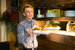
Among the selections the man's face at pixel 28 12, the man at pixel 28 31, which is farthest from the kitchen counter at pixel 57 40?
the man's face at pixel 28 12

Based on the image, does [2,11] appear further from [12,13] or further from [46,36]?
[46,36]

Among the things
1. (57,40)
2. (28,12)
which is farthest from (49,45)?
(28,12)

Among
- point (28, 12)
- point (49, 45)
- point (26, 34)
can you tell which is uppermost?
point (28, 12)

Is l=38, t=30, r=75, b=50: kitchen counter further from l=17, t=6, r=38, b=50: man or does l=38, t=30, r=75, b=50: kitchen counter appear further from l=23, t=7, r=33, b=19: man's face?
l=23, t=7, r=33, b=19: man's face

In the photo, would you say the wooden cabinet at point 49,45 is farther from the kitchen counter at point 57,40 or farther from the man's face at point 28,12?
the man's face at point 28,12

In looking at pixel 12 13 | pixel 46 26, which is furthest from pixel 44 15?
pixel 12 13

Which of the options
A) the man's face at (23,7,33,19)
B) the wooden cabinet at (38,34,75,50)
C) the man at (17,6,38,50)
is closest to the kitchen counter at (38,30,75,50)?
the wooden cabinet at (38,34,75,50)

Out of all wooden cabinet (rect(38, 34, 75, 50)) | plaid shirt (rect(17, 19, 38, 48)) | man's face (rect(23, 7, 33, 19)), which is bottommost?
wooden cabinet (rect(38, 34, 75, 50))

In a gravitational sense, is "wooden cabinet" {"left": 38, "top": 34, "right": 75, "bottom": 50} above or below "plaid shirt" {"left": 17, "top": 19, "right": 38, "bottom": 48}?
below

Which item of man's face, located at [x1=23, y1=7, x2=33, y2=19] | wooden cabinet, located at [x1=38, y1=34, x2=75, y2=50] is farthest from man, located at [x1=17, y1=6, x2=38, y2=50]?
wooden cabinet, located at [x1=38, y1=34, x2=75, y2=50]

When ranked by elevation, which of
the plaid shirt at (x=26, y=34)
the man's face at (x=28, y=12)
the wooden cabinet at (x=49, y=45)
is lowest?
the wooden cabinet at (x=49, y=45)

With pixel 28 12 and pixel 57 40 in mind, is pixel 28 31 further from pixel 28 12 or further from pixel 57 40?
pixel 57 40

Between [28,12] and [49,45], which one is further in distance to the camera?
[49,45]

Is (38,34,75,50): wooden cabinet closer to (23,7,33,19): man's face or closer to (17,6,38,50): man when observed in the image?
(17,6,38,50): man
